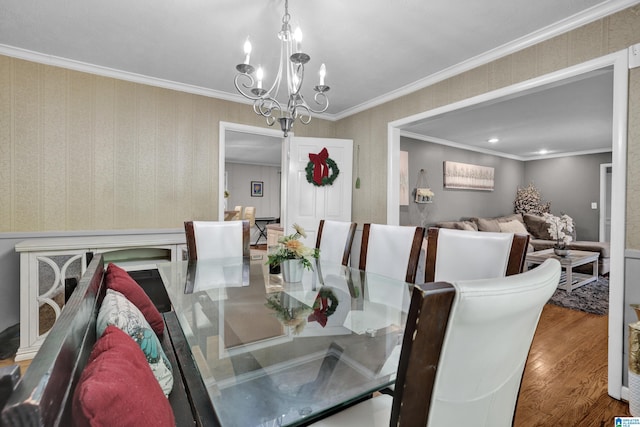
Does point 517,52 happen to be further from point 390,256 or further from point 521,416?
point 521,416

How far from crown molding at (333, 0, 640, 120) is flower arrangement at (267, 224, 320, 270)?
219cm

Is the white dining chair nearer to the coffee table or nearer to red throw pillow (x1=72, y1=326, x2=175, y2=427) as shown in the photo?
red throw pillow (x1=72, y1=326, x2=175, y2=427)

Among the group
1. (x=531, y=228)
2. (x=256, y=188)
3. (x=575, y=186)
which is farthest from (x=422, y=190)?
(x=256, y=188)

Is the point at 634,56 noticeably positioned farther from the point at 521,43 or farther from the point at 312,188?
the point at 312,188

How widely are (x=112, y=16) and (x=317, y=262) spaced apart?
2264mm

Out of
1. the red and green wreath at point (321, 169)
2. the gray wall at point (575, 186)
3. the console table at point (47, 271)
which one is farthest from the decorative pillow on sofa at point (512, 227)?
the console table at point (47, 271)

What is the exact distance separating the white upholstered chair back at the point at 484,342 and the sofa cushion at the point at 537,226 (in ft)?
22.8

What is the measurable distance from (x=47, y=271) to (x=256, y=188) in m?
7.35

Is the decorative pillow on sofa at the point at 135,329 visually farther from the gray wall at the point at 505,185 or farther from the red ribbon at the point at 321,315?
the gray wall at the point at 505,185

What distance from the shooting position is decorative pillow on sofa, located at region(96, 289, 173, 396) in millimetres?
901

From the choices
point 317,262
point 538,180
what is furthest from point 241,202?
point 538,180

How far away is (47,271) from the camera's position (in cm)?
243

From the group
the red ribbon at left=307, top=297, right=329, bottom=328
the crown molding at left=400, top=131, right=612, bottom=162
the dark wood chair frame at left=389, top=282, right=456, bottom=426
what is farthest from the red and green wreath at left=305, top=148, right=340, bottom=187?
the dark wood chair frame at left=389, top=282, right=456, bottom=426

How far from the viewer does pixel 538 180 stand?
7.34 m
